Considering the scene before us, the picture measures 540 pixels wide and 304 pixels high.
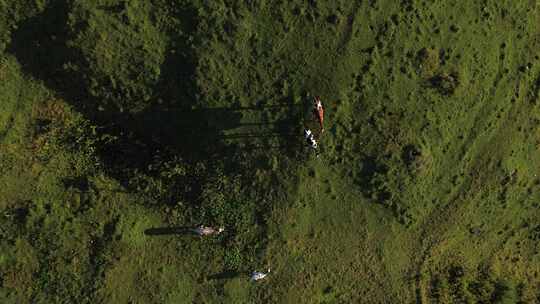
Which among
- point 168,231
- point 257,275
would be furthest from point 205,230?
point 257,275

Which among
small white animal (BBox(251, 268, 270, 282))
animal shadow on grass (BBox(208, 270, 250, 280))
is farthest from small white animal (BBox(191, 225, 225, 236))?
small white animal (BBox(251, 268, 270, 282))

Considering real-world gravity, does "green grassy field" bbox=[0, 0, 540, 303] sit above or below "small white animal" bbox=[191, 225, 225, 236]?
above

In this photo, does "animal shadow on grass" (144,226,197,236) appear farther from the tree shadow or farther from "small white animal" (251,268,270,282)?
"small white animal" (251,268,270,282)

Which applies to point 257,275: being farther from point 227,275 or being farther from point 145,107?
point 145,107

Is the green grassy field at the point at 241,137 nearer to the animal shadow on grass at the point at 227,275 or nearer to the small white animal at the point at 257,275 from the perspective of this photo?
the animal shadow on grass at the point at 227,275

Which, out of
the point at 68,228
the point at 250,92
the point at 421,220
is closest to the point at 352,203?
the point at 421,220

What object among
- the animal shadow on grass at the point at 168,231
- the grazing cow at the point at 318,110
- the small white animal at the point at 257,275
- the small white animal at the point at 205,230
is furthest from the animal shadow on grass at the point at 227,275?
the grazing cow at the point at 318,110
